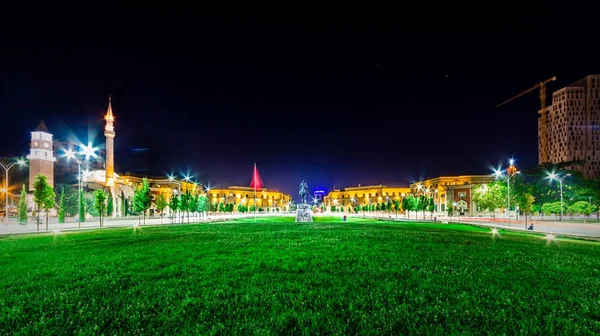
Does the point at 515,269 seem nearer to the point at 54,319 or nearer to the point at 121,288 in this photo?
the point at 121,288

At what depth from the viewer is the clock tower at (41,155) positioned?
88312mm

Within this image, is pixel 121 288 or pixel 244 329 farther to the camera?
pixel 121 288

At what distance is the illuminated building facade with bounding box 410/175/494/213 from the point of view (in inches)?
4763


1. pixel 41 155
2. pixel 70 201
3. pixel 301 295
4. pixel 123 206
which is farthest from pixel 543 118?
pixel 41 155

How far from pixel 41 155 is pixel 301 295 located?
108982mm

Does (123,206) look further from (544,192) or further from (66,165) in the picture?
(544,192)

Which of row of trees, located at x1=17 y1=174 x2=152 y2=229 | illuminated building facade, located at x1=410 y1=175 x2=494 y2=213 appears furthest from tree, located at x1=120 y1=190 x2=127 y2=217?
illuminated building facade, located at x1=410 y1=175 x2=494 y2=213

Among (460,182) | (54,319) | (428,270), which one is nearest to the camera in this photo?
(54,319)

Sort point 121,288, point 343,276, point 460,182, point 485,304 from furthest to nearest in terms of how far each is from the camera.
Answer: point 460,182 → point 343,276 → point 121,288 → point 485,304

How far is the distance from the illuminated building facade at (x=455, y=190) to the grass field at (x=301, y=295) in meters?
99.4

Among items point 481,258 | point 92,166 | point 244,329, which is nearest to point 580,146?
point 481,258

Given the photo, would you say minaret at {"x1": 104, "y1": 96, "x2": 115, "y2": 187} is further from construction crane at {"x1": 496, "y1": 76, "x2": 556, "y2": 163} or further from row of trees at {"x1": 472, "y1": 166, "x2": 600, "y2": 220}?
construction crane at {"x1": 496, "y1": 76, "x2": 556, "y2": 163}

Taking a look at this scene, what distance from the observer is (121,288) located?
28.5 ft

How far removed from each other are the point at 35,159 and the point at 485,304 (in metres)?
112
